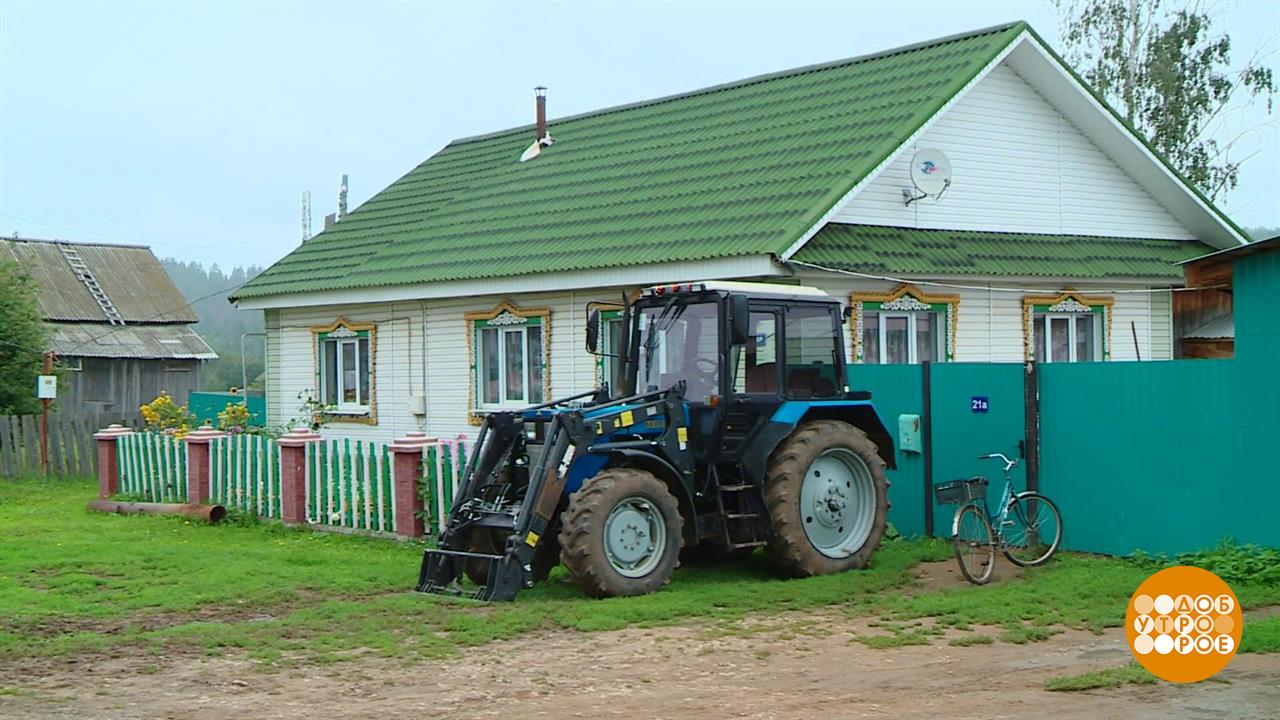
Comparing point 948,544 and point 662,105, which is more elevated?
point 662,105

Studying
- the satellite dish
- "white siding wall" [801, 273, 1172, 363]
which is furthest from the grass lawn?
the satellite dish

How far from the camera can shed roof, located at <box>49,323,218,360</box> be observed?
38219 mm

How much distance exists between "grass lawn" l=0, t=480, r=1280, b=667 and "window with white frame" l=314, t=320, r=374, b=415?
8.22 metres

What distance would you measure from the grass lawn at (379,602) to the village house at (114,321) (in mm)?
22874

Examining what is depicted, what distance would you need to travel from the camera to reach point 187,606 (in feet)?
38.5

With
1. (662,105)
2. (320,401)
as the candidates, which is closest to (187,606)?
(320,401)

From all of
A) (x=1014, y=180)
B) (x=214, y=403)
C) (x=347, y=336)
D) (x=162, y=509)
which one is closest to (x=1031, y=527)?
(x=1014, y=180)

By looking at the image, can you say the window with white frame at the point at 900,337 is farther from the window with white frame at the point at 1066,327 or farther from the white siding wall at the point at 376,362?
the white siding wall at the point at 376,362

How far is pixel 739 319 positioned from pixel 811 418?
5.04 ft

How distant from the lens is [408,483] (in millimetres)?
15500

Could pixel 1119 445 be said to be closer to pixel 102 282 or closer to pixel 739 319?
pixel 739 319

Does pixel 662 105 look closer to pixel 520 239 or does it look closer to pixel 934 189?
pixel 520 239

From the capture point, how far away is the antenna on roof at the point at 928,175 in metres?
18.0

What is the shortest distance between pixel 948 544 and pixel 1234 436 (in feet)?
10.3
